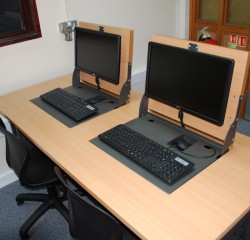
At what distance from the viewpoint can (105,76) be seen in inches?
74.7

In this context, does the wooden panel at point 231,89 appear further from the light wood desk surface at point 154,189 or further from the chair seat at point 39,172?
the chair seat at point 39,172

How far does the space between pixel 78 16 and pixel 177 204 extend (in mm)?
1816

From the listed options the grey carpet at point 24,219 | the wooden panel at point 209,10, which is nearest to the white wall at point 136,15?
the wooden panel at point 209,10

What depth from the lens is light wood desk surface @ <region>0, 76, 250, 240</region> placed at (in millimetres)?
1064

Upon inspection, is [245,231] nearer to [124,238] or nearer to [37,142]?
[124,238]

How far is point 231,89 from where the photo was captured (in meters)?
1.30

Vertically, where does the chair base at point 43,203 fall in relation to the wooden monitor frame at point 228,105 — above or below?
below

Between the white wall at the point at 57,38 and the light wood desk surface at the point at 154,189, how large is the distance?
0.70 m

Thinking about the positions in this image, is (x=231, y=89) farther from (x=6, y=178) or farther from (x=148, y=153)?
(x=6, y=178)

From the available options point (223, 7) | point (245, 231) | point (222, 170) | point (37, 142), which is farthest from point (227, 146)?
point (223, 7)

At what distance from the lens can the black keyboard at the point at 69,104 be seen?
178 centimetres

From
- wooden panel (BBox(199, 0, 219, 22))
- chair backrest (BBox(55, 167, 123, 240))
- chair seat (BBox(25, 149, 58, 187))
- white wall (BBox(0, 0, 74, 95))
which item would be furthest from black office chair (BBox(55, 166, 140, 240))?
wooden panel (BBox(199, 0, 219, 22))

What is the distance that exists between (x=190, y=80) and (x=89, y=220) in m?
0.77

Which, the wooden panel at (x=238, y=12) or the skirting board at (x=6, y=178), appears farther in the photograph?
the wooden panel at (x=238, y=12)
